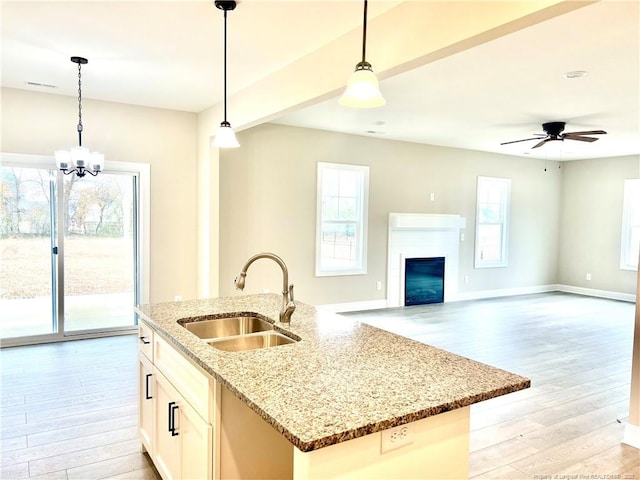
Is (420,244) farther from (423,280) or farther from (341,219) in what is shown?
(341,219)

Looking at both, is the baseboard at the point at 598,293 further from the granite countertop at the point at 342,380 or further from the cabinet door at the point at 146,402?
the cabinet door at the point at 146,402

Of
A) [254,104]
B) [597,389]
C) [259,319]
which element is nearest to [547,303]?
[597,389]

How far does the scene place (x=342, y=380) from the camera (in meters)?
1.50

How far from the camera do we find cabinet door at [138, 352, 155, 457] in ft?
7.71

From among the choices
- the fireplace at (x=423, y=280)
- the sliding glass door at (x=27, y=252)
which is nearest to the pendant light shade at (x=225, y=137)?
the sliding glass door at (x=27, y=252)

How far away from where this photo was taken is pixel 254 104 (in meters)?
4.18

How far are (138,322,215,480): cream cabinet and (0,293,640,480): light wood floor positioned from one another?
0.34 meters

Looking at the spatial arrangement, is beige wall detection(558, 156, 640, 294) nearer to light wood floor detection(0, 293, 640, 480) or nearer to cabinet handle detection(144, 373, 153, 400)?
light wood floor detection(0, 293, 640, 480)

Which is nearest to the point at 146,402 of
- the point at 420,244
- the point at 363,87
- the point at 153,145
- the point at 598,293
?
the point at 363,87

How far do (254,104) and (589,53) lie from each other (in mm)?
2757

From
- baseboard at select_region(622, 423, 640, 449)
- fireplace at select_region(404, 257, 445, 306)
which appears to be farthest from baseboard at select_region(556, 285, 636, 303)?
baseboard at select_region(622, 423, 640, 449)

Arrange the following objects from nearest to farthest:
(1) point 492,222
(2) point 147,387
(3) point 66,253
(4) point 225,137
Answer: (2) point 147,387, (4) point 225,137, (3) point 66,253, (1) point 492,222

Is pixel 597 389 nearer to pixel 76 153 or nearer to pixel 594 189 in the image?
pixel 76 153

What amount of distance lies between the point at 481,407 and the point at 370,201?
3908mm
